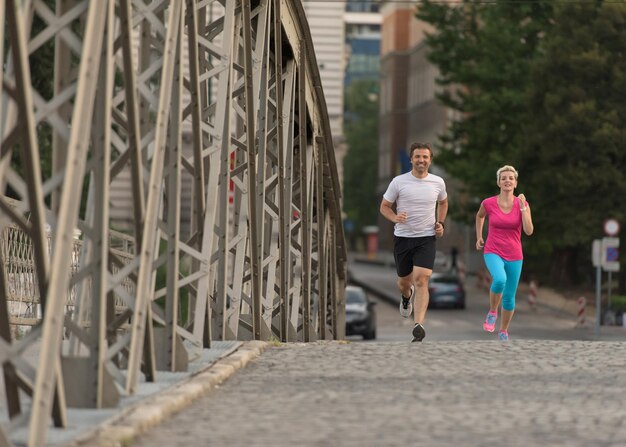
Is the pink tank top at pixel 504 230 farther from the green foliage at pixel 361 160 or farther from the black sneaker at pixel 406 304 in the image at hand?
the green foliage at pixel 361 160

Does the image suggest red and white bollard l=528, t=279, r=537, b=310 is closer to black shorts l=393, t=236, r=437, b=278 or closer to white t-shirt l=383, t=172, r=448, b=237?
black shorts l=393, t=236, r=437, b=278

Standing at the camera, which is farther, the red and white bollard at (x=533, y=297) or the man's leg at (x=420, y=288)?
the red and white bollard at (x=533, y=297)

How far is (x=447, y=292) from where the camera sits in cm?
7162

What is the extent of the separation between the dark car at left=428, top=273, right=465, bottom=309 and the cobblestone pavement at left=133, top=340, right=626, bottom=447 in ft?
182

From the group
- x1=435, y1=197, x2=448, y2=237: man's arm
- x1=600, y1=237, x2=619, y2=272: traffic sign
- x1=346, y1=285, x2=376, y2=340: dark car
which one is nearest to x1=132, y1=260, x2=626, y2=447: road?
x1=435, y1=197, x2=448, y2=237: man's arm

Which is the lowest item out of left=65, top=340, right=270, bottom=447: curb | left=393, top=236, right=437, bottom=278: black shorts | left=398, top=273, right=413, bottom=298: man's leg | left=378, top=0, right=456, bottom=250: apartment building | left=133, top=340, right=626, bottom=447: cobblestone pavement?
left=133, top=340, right=626, bottom=447: cobblestone pavement

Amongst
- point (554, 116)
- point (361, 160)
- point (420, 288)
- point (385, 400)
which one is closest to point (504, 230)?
point (420, 288)

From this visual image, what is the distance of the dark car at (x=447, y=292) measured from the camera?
71.6m

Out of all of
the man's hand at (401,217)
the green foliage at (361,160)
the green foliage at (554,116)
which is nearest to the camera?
the man's hand at (401,217)

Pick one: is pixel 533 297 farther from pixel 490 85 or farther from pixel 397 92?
pixel 397 92

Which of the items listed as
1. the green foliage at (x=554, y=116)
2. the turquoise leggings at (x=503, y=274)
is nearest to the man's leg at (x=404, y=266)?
the turquoise leggings at (x=503, y=274)

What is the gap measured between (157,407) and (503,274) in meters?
8.66

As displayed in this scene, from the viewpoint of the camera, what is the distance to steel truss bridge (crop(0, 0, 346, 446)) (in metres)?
8.93

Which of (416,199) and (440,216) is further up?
(416,199)
